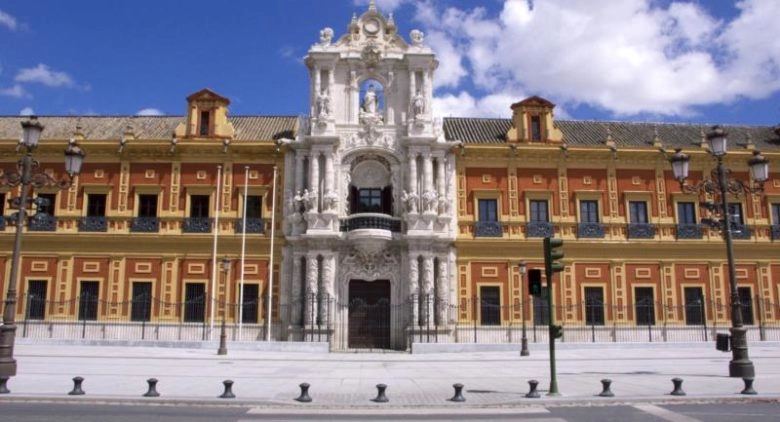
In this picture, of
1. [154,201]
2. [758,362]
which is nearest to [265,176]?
[154,201]

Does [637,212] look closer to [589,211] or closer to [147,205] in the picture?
[589,211]

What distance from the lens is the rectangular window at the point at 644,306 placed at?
1171 inches

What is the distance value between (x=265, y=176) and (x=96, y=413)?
21.3 m

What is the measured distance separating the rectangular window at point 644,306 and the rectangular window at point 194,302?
773 inches

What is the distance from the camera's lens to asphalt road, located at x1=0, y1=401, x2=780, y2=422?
961 cm

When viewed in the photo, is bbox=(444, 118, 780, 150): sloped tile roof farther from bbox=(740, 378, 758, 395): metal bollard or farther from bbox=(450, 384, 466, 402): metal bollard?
bbox=(450, 384, 466, 402): metal bollard

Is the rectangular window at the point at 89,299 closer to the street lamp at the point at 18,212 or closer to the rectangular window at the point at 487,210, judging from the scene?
the street lamp at the point at 18,212

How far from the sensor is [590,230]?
30594mm

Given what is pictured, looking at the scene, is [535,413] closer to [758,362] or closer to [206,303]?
[758,362]

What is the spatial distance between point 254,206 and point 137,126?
8631 mm

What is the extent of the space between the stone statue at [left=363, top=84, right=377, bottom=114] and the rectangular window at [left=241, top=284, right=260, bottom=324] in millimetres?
9807

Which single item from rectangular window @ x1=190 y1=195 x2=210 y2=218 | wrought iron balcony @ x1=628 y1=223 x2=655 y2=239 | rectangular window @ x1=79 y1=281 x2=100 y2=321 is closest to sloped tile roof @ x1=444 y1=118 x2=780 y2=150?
wrought iron balcony @ x1=628 y1=223 x2=655 y2=239

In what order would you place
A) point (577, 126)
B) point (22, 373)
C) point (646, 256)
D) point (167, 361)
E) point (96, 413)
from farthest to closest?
point (577, 126) < point (646, 256) < point (167, 361) < point (22, 373) < point (96, 413)

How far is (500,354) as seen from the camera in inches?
945
